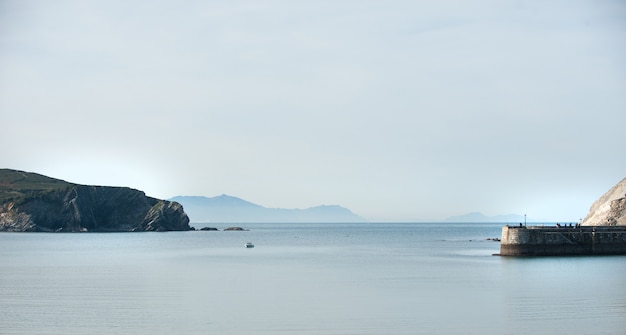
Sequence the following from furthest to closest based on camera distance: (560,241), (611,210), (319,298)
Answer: (611,210)
(560,241)
(319,298)

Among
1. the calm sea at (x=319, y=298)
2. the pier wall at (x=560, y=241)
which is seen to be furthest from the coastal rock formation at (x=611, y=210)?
the calm sea at (x=319, y=298)

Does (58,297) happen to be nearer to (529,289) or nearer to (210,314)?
(210,314)

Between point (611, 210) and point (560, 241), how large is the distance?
59.2 feet

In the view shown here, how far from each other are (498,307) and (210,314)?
17.9 metres

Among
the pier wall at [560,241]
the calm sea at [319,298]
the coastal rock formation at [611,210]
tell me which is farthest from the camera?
the coastal rock formation at [611,210]

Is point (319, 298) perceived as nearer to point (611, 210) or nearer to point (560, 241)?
point (560, 241)

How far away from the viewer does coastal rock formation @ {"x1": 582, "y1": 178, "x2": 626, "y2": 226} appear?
9612cm

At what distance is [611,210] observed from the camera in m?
97.5

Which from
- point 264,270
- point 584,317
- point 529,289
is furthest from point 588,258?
point 584,317

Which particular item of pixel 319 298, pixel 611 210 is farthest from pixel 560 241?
pixel 319 298

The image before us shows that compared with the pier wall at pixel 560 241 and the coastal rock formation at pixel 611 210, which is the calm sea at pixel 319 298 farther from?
the coastal rock formation at pixel 611 210

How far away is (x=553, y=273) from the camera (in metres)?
67.9

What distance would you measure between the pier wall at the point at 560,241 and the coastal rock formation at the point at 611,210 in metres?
10.5

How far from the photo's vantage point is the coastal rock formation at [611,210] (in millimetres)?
96125
